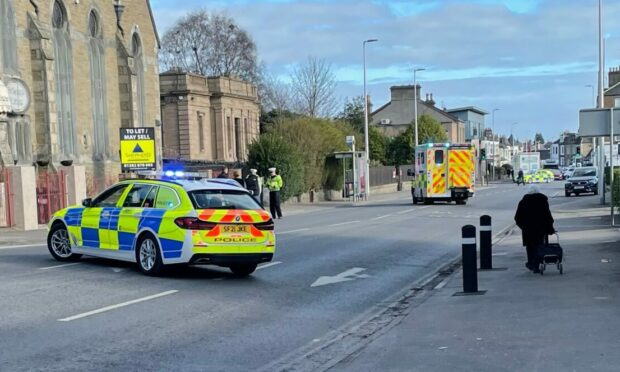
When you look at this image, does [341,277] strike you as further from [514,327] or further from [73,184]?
[73,184]

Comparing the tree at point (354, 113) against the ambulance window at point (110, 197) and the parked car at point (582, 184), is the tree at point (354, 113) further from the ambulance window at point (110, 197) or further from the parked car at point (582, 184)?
the ambulance window at point (110, 197)

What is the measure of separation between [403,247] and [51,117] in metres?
19.7

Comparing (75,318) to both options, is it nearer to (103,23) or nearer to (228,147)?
(103,23)

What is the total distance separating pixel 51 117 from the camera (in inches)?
1219

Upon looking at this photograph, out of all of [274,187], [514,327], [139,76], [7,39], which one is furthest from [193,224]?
[139,76]

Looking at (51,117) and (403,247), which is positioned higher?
(51,117)

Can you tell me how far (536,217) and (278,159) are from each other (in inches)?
1001

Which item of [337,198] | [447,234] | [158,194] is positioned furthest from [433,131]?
[158,194]

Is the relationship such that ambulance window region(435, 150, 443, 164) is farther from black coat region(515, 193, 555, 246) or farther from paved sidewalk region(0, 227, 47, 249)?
black coat region(515, 193, 555, 246)

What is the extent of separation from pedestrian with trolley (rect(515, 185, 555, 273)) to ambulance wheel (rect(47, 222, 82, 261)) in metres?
7.83

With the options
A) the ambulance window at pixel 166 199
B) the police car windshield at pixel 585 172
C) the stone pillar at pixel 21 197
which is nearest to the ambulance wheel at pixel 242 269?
the ambulance window at pixel 166 199

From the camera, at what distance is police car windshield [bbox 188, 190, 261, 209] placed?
11312 mm

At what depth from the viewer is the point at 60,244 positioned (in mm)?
13141

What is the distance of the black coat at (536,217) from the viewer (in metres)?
11.6
